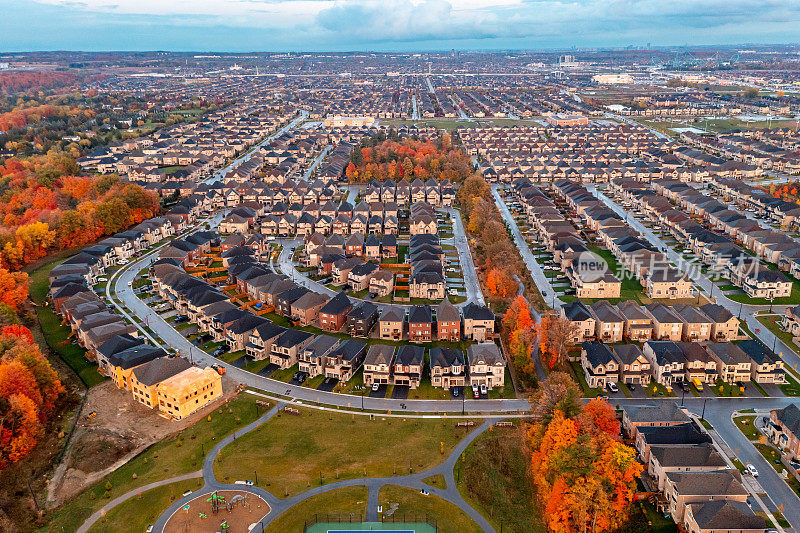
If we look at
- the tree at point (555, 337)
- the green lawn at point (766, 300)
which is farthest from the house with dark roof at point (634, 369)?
the green lawn at point (766, 300)

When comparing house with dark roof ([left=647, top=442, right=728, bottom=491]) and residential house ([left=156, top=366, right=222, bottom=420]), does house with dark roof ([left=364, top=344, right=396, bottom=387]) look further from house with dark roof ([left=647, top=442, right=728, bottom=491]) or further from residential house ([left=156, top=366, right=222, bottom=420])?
house with dark roof ([left=647, top=442, right=728, bottom=491])

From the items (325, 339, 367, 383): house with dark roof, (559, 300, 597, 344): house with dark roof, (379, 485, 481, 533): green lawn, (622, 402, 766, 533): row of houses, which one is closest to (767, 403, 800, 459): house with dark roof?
(622, 402, 766, 533): row of houses

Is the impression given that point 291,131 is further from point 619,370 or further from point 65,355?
point 619,370

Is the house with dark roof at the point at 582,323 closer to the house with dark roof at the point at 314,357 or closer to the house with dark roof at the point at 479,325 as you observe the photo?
the house with dark roof at the point at 479,325

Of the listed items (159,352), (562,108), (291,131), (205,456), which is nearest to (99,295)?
(159,352)

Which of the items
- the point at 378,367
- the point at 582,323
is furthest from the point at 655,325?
the point at 378,367

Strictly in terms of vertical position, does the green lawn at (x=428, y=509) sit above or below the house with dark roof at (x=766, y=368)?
below

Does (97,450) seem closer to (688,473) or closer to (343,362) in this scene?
(343,362)
